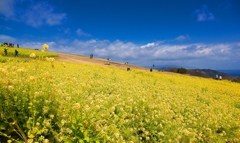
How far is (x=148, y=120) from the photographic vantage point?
6.62 metres

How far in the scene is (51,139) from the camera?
4340mm

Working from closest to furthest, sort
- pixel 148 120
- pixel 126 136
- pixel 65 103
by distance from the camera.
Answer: pixel 65 103 → pixel 126 136 → pixel 148 120

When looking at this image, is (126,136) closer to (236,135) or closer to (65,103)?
(65,103)

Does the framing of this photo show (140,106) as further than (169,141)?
Yes

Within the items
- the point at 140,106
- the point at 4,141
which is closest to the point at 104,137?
the point at 4,141

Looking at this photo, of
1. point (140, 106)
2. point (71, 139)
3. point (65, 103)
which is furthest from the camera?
point (140, 106)

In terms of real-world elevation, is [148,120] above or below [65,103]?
below

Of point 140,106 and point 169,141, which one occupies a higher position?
point 140,106

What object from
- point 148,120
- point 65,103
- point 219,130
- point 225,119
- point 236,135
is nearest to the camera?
point 65,103

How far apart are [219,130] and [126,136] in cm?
582

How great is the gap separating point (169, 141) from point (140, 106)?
215 centimetres

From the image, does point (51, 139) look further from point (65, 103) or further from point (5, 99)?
point (5, 99)

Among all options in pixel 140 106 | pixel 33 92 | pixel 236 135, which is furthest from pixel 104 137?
pixel 236 135

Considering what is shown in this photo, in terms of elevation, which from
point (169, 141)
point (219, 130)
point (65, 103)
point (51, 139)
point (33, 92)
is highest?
point (33, 92)
